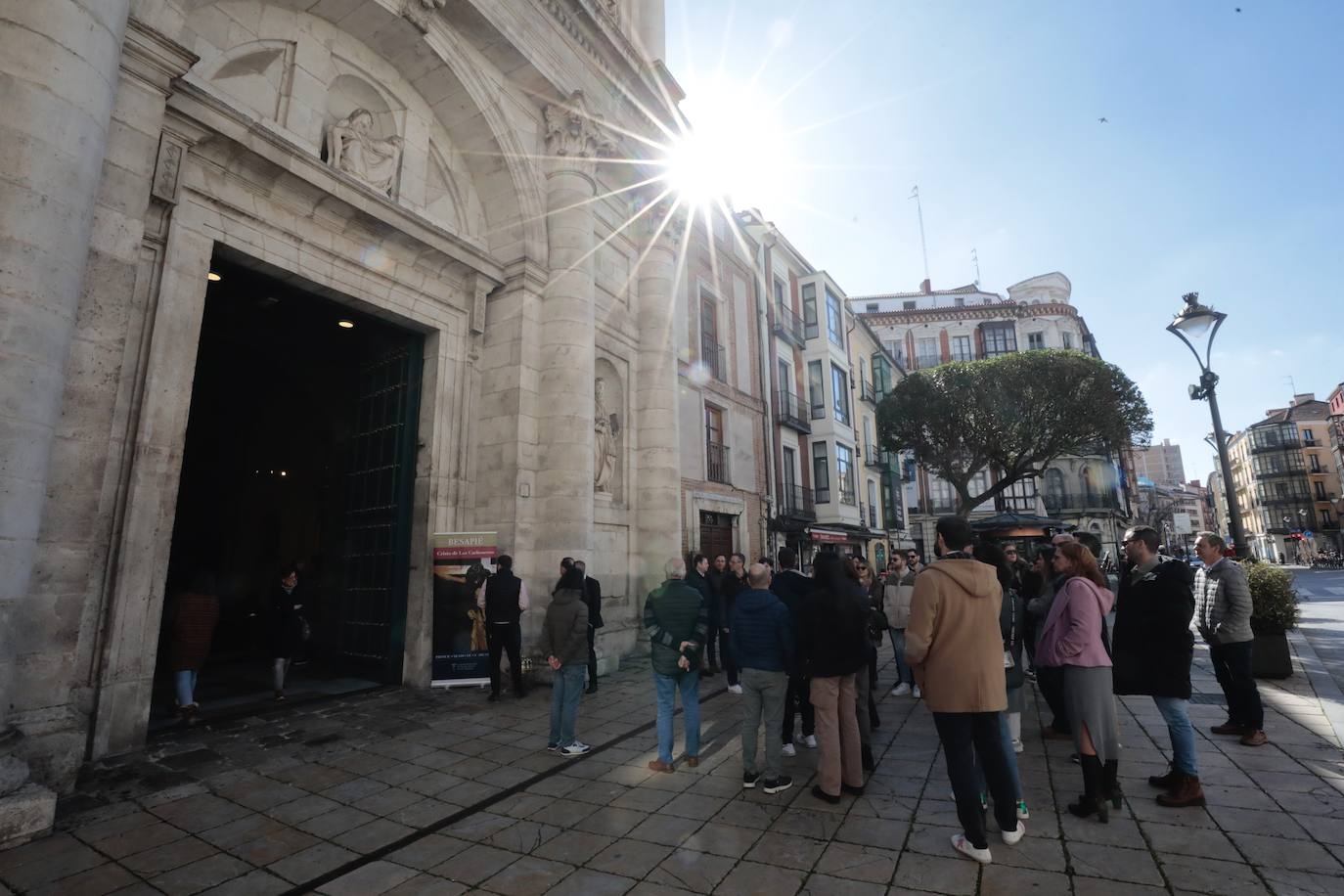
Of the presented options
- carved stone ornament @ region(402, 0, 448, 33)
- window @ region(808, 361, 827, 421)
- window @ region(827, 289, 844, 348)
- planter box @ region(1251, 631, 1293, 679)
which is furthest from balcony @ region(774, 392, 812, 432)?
carved stone ornament @ region(402, 0, 448, 33)

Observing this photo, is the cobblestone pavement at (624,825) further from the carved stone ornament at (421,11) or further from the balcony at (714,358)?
the balcony at (714,358)

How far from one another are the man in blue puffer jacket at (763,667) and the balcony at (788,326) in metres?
17.8

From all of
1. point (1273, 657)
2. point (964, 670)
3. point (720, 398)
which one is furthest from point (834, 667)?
point (720, 398)

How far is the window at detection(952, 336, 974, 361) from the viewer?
1645 inches

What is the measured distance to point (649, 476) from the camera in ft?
38.7

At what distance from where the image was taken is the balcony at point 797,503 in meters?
20.8

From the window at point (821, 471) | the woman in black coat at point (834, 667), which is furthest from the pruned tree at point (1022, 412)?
the woman in black coat at point (834, 667)

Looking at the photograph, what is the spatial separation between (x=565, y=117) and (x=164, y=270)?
6672mm

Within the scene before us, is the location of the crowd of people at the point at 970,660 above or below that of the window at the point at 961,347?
below

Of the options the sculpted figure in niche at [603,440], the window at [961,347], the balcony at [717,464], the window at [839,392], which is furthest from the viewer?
the window at [961,347]

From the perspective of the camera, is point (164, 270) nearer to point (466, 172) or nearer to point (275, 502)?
point (466, 172)

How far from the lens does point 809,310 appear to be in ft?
83.0

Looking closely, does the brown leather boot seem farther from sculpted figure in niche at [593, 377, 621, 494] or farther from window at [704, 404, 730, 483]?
window at [704, 404, 730, 483]

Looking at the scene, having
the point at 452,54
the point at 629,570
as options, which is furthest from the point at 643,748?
the point at 452,54
